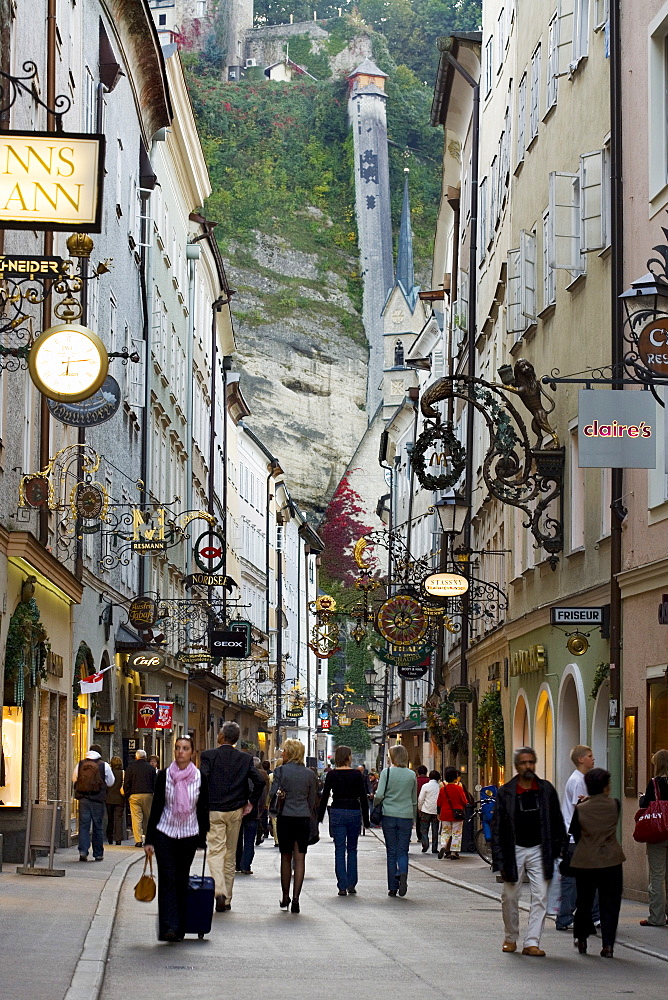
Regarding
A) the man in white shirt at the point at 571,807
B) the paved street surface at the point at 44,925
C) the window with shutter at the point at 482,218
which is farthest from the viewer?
the window with shutter at the point at 482,218

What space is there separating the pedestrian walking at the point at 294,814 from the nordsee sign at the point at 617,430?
→ 13.7ft

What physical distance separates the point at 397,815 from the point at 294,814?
9.62ft

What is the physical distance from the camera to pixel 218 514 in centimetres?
6134

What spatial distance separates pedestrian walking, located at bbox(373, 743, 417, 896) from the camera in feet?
64.1

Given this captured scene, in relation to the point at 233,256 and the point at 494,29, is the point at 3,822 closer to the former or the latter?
the point at 494,29

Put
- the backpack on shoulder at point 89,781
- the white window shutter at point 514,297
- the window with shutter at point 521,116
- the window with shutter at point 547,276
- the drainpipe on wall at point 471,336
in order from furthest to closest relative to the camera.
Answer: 1. the drainpipe on wall at point 471,336
2. the window with shutter at point 521,116
3. the white window shutter at point 514,297
4. the window with shutter at point 547,276
5. the backpack on shoulder at point 89,781

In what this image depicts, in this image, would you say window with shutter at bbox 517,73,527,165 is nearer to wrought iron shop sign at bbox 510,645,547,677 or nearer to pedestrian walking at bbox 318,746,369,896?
wrought iron shop sign at bbox 510,645,547,677

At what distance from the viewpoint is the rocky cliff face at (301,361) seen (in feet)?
396

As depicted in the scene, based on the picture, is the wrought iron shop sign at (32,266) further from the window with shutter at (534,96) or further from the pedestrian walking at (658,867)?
the window with shutter at (534,96)

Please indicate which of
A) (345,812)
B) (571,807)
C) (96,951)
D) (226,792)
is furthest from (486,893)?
(96,951)

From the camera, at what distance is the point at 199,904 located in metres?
13.4

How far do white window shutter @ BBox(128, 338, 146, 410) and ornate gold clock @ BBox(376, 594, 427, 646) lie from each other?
7554 millimetres

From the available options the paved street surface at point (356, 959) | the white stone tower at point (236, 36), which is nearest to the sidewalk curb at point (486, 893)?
the paved street surface at point (356, 959)

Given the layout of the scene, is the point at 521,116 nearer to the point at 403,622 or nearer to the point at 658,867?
the point at 403,622
